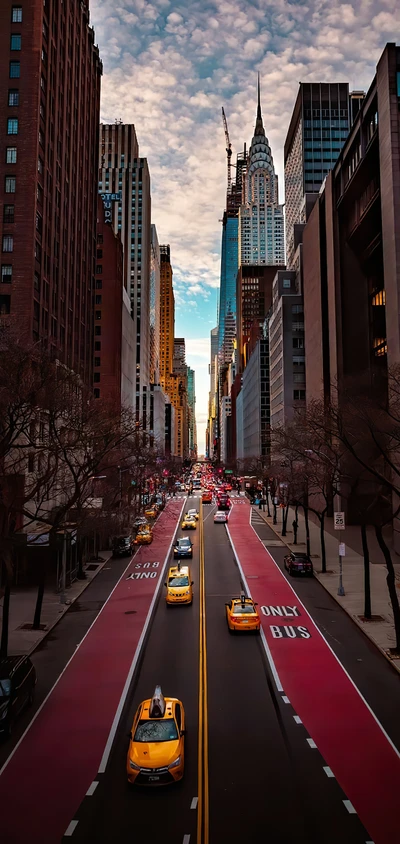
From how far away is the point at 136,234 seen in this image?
564 ft

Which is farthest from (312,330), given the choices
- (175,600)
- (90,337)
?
(175,600)

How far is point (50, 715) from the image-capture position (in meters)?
14.6

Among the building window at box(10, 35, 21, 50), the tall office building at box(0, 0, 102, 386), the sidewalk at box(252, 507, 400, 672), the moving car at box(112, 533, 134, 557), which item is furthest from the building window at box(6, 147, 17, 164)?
the sidewalk at box(252, 507, 400, 672)

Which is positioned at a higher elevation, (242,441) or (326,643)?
(242,441)

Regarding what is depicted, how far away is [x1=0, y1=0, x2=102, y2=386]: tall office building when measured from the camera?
44.3 metres

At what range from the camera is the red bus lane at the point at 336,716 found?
1048 centimetres

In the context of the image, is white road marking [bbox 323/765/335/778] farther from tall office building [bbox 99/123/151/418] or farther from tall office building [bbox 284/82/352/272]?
tall office building [bbox 99/123/151/418]

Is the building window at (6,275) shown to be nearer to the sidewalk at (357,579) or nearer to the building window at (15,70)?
the building window at (15,70)

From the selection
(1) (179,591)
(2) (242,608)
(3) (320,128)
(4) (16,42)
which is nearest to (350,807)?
(2) (242,608)

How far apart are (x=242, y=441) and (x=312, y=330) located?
4165 inches

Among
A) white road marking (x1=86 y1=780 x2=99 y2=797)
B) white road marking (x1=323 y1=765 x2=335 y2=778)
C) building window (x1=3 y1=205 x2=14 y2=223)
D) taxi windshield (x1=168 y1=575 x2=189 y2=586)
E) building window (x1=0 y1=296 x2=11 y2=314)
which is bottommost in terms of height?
white road marking (x1=86 y1=780 x2=99 y2=797)

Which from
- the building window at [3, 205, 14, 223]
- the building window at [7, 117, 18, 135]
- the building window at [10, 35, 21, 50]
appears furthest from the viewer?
the building window at [10, 35, 21, 50]

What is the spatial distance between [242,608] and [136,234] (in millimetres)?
167886

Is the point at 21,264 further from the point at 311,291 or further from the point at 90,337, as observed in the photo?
the point at 311,291
